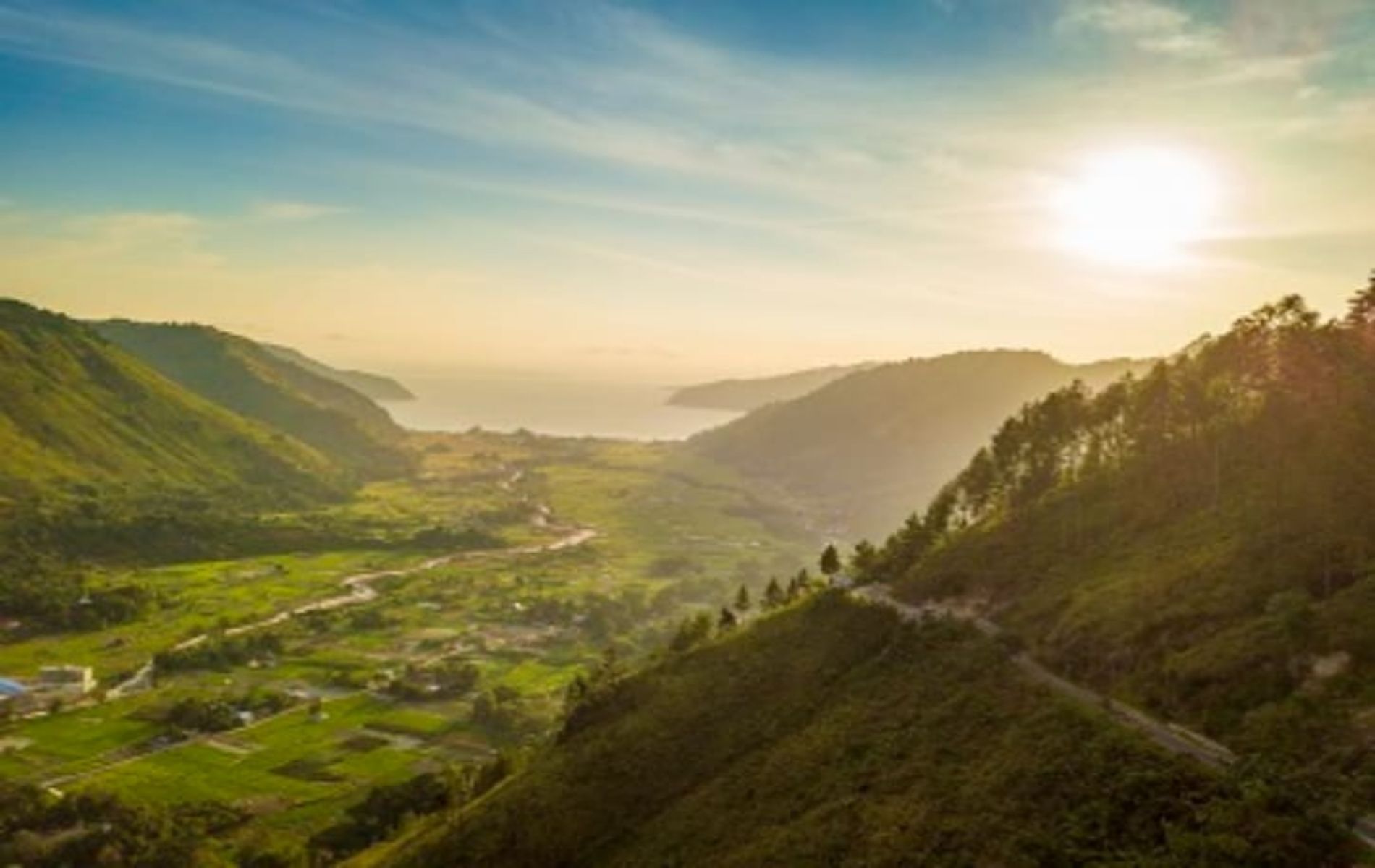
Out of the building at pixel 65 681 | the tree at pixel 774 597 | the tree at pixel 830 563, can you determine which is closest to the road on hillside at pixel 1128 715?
the tree at pixel 830 563

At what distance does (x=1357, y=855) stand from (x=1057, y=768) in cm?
1875

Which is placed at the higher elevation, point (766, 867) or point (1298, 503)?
point (1298, 503)

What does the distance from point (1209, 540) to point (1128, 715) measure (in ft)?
92.9

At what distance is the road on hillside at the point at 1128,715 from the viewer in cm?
5391

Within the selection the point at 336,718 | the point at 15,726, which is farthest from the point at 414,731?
the point at 15,726

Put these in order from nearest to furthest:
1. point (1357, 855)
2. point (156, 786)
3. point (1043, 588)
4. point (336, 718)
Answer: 1. point (1357, 855)
2. point (1043, 588)
3. point (156, 786)
4. point (336, 718)

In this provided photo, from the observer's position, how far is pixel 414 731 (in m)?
158

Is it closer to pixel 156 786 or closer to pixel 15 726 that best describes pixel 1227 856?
pixel 156 786

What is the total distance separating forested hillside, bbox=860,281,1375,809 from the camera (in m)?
58.2

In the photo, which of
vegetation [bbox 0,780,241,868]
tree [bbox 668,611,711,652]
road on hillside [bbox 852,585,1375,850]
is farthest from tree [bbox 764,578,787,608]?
vegetation [bbox 0,780,241,868]

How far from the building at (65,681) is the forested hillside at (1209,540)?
138965 millimetres

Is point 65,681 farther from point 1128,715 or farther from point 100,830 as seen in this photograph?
point 1128,715

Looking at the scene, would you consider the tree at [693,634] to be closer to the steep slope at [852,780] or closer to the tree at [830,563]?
the steep slope at [852,780]

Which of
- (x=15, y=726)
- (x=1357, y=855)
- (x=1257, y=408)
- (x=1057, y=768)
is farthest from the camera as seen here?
(x=15, y=726)
